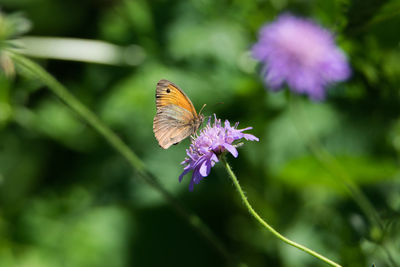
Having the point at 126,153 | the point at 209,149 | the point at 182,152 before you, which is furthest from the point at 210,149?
the point at 182,152

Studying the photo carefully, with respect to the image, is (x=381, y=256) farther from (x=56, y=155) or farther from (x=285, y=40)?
(x=56, y=155)

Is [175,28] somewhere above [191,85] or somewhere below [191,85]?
above

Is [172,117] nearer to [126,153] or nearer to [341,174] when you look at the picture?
[126,153]

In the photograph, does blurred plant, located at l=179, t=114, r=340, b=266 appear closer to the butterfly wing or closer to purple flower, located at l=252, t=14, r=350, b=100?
the butterfly wing

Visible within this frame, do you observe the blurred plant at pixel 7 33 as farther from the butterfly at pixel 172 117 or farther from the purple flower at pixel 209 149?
the purple flower at pixel 209 149

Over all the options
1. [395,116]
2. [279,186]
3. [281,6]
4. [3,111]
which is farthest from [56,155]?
[395,116]
